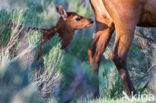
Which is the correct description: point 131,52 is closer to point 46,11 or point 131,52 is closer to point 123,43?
point 123,43

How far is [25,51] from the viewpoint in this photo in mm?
6441

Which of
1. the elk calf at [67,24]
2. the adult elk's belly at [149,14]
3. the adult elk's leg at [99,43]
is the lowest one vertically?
the elk calf at [67,24]

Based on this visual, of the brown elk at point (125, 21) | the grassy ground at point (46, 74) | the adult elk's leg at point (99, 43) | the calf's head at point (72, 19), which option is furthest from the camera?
the calf's head at point (72, 19)

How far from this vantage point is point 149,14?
23.2 ft

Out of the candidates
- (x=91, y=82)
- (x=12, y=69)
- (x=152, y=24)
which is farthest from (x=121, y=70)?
(x=12, y=69)

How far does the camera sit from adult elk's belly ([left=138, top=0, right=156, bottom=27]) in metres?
6.99

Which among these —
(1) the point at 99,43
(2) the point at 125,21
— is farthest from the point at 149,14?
(1) the point at 99,43

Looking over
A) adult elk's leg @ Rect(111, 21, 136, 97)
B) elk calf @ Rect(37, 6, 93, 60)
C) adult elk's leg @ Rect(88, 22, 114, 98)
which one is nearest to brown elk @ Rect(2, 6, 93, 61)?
elk calf @ Rect(37, 6, 93, 60)

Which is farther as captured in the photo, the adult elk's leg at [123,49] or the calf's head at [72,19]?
the calf's head at [72,19]

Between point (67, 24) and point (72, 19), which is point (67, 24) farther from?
point (72, 19)

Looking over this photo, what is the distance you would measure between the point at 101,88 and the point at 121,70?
4.14ft

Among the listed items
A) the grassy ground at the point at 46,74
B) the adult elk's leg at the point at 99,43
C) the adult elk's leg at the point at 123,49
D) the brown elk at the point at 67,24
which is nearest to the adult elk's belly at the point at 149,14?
the adult elk's leg at the point at 123,49

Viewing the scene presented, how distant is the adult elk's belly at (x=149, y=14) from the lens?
6.99m

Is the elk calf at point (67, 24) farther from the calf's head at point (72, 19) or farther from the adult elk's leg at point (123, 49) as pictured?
the adult elk's leg at point (123, 49)
